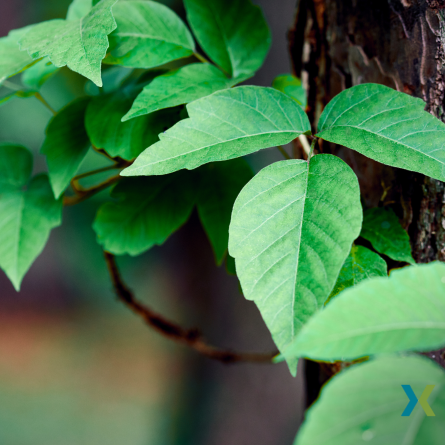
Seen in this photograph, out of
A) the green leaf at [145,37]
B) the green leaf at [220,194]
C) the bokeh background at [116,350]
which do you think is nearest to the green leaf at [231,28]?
the green leaf at [145,37]

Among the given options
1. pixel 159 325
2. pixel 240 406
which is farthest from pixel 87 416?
pixel 159 325

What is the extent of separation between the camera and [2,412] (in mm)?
1448

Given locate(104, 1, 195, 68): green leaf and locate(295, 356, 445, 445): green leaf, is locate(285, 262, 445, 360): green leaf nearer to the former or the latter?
locate(295, 356, 445, 445): green leaf

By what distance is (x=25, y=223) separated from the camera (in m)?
0.54

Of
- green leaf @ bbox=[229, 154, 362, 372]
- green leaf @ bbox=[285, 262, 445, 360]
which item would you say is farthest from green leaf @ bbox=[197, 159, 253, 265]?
green leaf @ bbox=[285, 262, 445, 360]

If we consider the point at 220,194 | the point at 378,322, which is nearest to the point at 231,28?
the point at 220,194

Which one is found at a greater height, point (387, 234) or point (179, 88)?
point (179, 88)

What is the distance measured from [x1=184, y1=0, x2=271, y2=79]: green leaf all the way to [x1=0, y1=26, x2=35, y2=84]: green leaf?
23 cm

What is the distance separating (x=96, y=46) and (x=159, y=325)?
619mm

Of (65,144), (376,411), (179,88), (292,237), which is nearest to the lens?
(376,411)

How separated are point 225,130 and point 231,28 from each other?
267 millimetres

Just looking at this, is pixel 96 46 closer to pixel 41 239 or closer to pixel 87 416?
pixel 41 239

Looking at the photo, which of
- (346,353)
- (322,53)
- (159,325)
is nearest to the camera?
(346,353)
